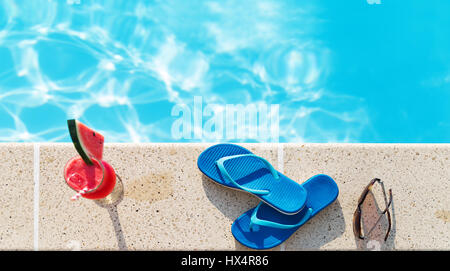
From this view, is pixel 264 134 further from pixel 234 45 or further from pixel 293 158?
pixel 293 158

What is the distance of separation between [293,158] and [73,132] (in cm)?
99

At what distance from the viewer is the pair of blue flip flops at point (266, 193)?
62.3 inches

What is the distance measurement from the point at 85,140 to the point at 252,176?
30.3 inches

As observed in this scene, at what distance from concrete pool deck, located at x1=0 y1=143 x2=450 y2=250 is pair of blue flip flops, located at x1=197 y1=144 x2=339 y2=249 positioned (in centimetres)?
5

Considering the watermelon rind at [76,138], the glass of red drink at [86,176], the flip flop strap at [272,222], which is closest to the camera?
the watermelon rind at [76,138]

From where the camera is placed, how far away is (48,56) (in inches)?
111

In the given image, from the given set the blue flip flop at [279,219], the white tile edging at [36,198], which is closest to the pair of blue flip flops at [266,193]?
the blue flip flop at [279,219]

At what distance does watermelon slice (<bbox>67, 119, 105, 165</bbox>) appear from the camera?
1.15 meters

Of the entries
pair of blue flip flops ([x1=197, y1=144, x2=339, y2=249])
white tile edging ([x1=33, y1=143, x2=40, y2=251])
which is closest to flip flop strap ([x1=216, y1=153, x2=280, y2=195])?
pair of blue flip flops ([x1=197, y1=144, x2=339, y2=249])

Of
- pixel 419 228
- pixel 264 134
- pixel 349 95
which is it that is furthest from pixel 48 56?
pixel 419 228

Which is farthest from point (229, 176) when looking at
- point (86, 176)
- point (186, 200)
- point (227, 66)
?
point (227, 66)

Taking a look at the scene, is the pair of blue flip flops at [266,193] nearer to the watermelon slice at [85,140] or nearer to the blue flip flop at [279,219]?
the blue flip flop at [279,219]

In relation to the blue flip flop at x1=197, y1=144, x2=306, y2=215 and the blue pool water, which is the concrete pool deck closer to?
the blue flip flop at x1=197, y1=144, x2=306, y2=215

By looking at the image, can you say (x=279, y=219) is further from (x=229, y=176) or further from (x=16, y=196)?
(x=16, y=196)
